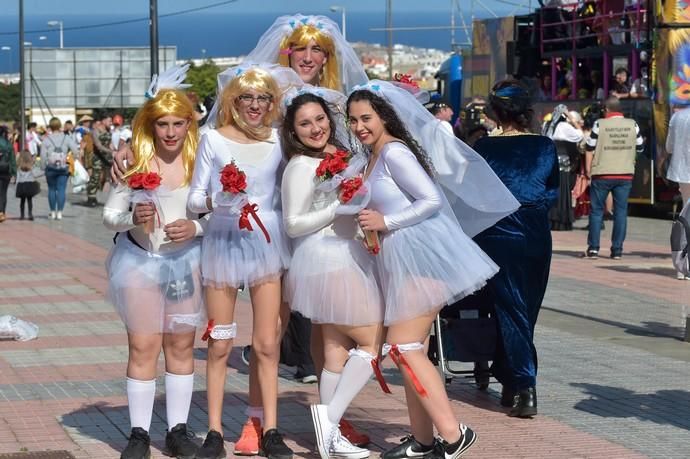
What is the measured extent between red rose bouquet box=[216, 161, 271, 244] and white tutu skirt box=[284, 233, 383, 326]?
0.31m

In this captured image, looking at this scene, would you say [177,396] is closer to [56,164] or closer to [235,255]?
[235,255]

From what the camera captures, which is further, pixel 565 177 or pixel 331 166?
pixel 565 177

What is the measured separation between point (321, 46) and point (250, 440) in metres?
2.31

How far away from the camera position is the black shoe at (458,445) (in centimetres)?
611

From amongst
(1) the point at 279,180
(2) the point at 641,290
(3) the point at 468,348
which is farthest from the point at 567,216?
(1) the point at 279,180

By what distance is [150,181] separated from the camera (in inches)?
237

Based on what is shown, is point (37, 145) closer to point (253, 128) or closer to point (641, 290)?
point (641, 290)

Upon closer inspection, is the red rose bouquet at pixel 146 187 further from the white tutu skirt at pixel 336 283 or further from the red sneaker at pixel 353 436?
the red sneaker at pixel 353 436

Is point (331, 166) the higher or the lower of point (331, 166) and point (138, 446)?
the higher

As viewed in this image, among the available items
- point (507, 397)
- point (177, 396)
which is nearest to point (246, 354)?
point (507, 397)

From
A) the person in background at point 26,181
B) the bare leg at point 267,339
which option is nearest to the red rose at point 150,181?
the bare leg at point 267,339

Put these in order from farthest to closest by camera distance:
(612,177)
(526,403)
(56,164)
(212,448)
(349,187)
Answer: (56,164), (612,177), (526,403), (212,448), (349,187)

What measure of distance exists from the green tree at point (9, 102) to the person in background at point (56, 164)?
2455 inches

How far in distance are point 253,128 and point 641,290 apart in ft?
24.0
